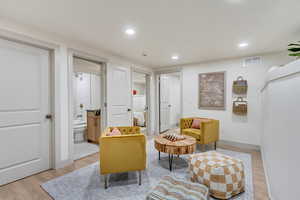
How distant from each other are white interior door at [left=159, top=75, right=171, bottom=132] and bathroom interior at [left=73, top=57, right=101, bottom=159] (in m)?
2.15

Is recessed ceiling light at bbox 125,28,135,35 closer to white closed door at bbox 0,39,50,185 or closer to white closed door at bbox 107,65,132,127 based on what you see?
white closed door at bbox 107,65,132,127

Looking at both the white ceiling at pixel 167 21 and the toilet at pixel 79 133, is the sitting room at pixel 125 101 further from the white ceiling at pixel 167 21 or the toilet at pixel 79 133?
the toilet at pixel 79 133

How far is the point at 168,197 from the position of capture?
4.44 ft

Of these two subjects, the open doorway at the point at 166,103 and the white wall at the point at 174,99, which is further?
the white wall at the point at 174,99

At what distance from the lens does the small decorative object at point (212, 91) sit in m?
3.78

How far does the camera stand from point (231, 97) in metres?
3.67

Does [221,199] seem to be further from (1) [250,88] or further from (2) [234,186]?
(1) [250,88]

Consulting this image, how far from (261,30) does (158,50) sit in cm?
184

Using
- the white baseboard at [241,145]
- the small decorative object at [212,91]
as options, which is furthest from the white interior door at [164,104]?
the white baseboard at [241,145]

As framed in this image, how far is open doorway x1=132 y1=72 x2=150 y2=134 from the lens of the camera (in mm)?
4774

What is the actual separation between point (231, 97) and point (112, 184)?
3402 millimetres

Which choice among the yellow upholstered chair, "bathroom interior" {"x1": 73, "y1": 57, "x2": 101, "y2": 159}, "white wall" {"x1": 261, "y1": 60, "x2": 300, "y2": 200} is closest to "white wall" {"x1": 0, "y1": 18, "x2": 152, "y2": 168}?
"bathroom interior" {"x1": 73, "y1": 57, "x2": 101, "y2": 159}

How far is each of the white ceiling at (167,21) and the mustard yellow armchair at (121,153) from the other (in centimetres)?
161

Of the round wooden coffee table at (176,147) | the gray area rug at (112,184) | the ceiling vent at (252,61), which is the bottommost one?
the gray area rug at (112,184)
